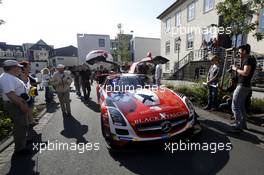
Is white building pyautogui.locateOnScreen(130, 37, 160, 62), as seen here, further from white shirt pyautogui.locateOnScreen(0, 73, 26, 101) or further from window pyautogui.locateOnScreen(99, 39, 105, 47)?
white shirt pyautogui.locateOnScreen(0, 73, 26, 101)

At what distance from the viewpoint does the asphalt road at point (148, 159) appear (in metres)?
3.06

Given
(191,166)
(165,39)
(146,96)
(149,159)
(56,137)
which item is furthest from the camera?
(165,39)

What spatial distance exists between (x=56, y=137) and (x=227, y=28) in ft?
21.0

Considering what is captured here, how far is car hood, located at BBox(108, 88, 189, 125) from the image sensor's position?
3.52m

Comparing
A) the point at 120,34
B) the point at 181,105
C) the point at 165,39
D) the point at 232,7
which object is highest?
the point at 120,34

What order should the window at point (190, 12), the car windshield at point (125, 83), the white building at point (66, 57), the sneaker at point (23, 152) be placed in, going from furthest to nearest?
the white building at point (66, 57), the window at point (190, 12), the car windshield at point (125, 83), the sneaker at point (23, 152)

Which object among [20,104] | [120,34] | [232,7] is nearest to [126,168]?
[20,104]

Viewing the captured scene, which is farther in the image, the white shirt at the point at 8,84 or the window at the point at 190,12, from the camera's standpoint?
the window at the point at 190,12

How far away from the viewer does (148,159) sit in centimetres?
340

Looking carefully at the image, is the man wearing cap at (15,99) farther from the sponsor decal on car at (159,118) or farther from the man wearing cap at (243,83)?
the man wearing cap at (243,83)

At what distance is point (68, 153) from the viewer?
386 cm

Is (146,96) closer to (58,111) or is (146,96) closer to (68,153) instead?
(68,153)

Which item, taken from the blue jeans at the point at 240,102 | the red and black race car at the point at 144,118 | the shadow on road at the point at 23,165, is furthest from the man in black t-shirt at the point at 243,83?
the shadow on road at the point at 23,165

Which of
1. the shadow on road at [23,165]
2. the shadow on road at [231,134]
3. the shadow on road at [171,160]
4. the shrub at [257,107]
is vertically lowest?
the shadow on road at [23,165]
